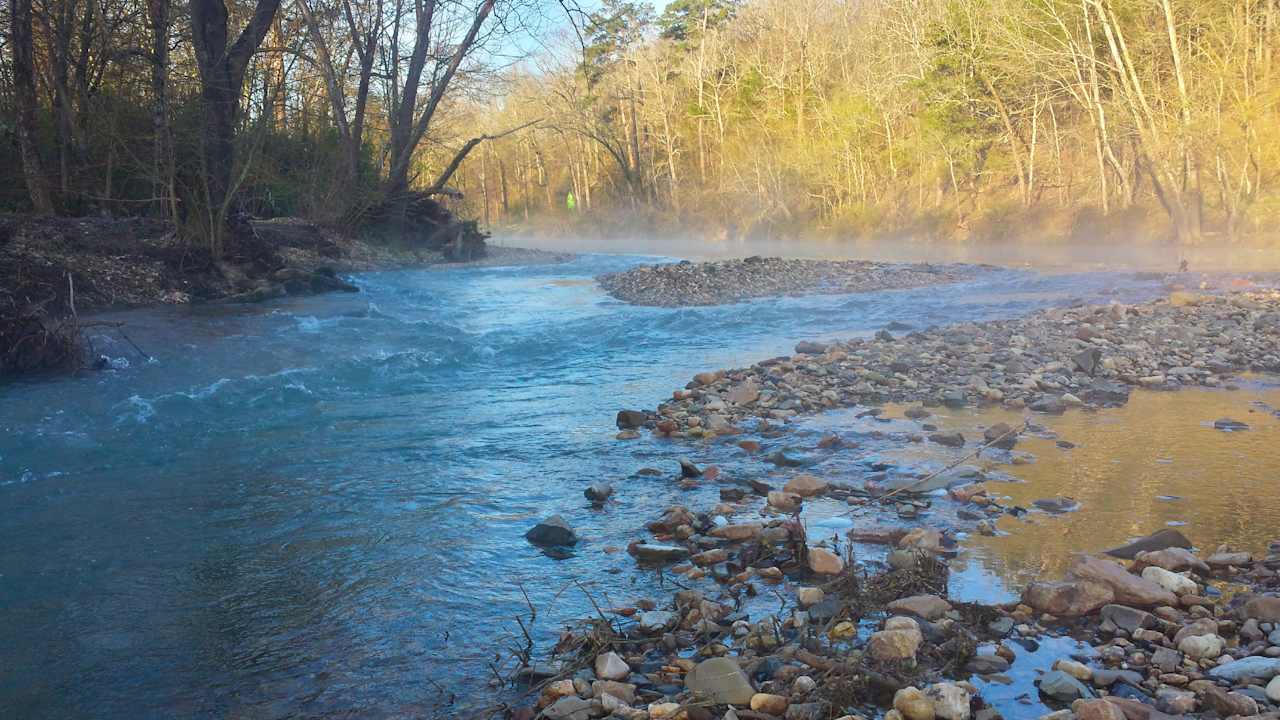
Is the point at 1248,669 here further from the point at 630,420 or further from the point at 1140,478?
the point at 630,420

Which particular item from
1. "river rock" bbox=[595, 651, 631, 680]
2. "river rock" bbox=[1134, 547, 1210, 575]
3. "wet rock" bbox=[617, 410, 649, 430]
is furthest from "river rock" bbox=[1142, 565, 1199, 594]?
"wet rock" bbox=[617, 410, 649, 430]

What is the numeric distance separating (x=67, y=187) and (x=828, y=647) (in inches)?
665

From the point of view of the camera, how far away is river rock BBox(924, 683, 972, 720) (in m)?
2.67

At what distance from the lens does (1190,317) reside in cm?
1072

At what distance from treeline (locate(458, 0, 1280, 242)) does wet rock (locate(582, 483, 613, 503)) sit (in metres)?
14.1

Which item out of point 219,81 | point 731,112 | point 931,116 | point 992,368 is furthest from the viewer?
point 731,112

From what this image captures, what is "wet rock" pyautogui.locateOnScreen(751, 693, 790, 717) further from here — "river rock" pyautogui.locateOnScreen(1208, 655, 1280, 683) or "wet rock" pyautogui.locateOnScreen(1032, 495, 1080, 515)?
"wet rock" pyautogui.locateOnScreen(1032, 495, 1080, 515)

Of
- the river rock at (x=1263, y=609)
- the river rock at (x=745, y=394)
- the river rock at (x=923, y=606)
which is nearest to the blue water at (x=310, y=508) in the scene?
the river rock at (x=745, y=394)

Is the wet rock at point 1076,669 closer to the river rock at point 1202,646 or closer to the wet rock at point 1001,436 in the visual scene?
the river rock at point 1202,646

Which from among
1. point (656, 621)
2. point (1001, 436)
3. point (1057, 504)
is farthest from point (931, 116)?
point (656, 621)

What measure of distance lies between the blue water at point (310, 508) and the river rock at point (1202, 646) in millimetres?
1947

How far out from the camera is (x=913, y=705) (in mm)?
2682

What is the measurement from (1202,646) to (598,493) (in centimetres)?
306

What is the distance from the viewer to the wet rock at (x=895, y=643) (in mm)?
3020
